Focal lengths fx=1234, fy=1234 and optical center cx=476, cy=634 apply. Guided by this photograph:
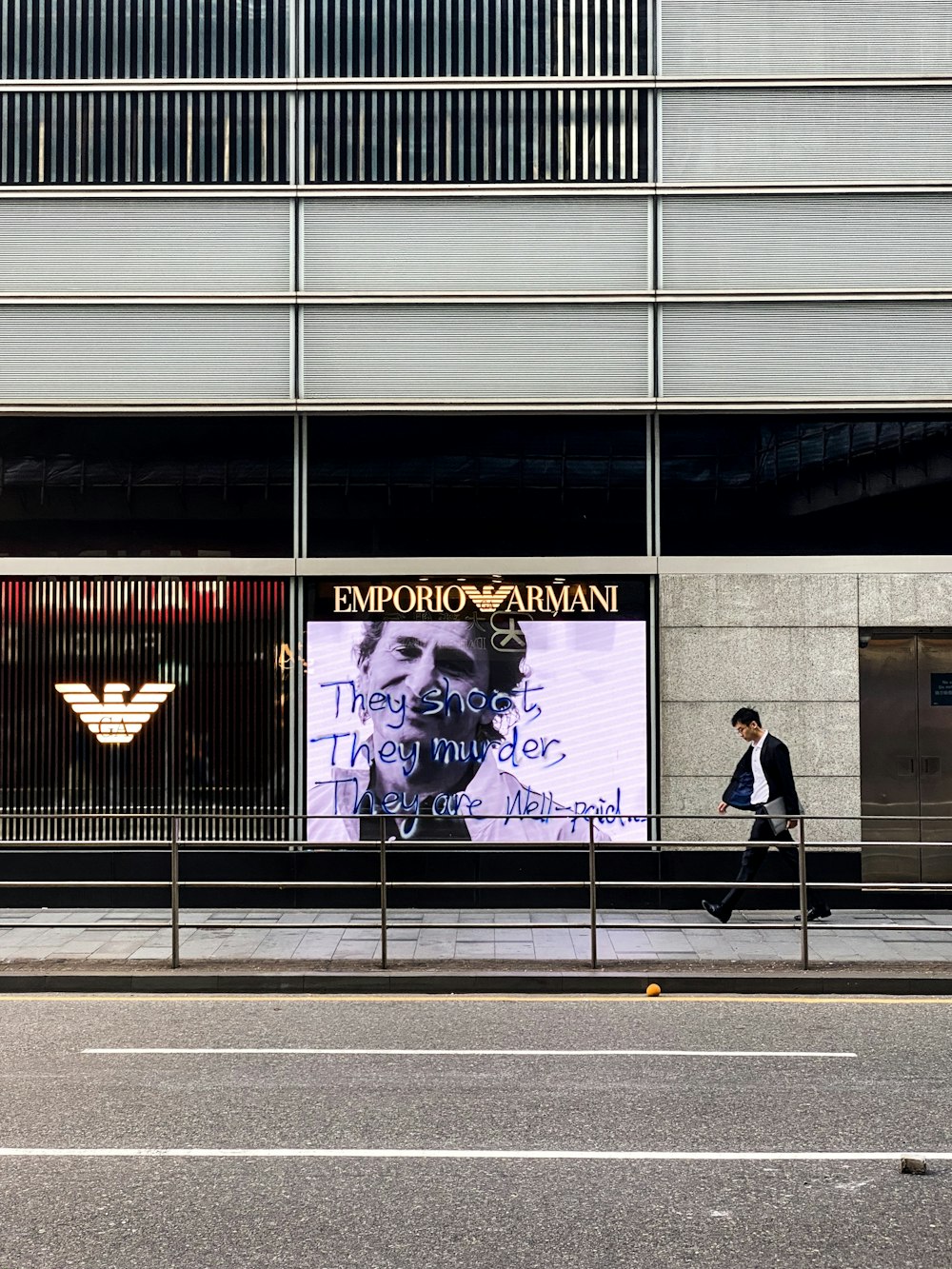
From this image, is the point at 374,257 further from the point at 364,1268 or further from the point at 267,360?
the point at 364,1268

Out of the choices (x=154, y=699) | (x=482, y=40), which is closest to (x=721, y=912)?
(x=154, y=699)

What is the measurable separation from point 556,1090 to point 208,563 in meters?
7.77

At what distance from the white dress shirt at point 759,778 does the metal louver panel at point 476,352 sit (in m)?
4.01

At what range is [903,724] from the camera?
13328 mm

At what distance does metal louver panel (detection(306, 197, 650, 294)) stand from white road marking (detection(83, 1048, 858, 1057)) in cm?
843

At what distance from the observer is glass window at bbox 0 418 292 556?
13.3m

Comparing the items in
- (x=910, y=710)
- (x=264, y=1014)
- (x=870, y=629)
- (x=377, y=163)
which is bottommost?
(x=264, y=1014)

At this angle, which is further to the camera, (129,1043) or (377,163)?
(377,163)

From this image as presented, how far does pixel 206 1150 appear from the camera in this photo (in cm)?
604

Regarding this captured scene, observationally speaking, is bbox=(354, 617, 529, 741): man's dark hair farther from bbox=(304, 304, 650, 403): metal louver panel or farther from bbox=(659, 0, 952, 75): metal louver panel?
bbox=(659, 0, 952, 75): metal louver panel

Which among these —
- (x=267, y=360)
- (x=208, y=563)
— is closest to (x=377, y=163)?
(x=267, y=360)

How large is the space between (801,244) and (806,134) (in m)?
1.22

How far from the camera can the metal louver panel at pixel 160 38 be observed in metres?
13.5

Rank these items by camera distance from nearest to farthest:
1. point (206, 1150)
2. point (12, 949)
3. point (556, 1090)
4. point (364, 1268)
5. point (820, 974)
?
point (364, 1268), point (206, 1150), point (556, 1090), point (820, 974), point (12, 949)
